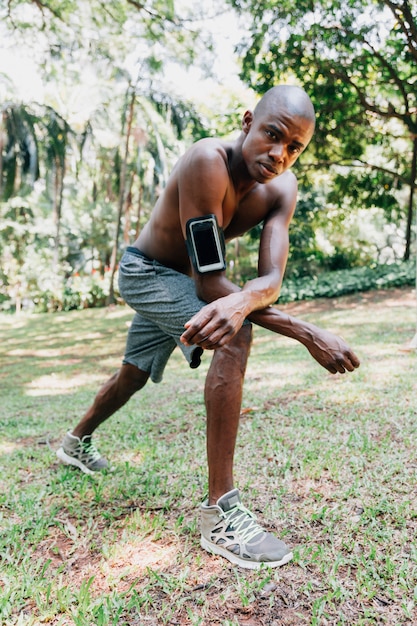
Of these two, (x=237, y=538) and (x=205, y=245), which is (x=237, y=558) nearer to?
(x=237, y=538)

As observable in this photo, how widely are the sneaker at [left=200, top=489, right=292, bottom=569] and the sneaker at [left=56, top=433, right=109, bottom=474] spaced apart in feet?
3.17

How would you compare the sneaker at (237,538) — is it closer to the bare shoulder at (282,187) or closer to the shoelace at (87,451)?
the shoelace at (87,451)

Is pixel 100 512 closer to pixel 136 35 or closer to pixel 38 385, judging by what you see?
pixel 38 385

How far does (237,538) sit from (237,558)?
0.22 ft

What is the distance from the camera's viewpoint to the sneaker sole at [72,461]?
270 cm

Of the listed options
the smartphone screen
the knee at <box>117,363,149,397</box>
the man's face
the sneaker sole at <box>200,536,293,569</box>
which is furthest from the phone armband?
the sneaker sole at <box>200,536,293,569</box>

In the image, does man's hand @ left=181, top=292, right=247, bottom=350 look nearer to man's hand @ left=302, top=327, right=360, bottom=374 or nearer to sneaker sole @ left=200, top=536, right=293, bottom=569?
man's hand @ left=302, top=327, right=360, bottom=374

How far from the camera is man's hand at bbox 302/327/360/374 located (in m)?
1.90

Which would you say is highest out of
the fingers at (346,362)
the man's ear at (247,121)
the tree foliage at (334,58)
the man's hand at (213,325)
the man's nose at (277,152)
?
the tree foliage at (334,58)

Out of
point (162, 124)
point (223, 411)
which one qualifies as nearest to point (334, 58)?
point (162, 124)

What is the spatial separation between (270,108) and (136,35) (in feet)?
32.0

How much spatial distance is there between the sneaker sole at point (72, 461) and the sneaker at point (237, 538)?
97 cm

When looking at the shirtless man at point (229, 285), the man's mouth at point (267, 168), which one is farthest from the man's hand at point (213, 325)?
the man's mouth at point (267, 168)

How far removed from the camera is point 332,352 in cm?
191
